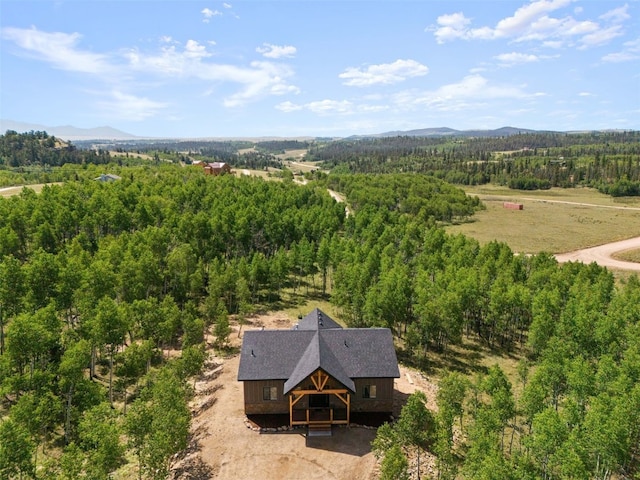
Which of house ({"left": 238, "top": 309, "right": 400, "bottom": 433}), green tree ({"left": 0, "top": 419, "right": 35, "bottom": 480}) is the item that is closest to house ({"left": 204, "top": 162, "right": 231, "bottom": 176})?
house ({"left": 238, "top": 309, "right": 400, "bottom": 433})

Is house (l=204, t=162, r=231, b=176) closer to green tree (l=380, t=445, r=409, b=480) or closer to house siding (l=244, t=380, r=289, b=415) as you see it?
house siding (l=244, t=380, r=289, b=415)

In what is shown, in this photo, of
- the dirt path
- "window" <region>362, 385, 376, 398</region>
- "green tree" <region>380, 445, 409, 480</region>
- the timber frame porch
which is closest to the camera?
"green tree" <region>380, 445, 409, 480</region>

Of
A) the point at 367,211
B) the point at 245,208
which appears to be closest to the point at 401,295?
the point at 245,208

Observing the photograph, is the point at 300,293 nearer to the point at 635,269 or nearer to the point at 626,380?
the point at 626,380

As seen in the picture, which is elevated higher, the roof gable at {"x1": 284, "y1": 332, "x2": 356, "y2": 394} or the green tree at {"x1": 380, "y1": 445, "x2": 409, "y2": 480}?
the roof gable at {"x1": 284, "y1": 332, "x2": 356, "y2": 394}

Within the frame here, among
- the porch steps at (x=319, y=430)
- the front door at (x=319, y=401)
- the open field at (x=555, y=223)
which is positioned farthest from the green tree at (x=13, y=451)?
the open field at (x=555, y=223)

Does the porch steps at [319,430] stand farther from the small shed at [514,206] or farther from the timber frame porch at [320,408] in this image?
the small shed at [514,206]
